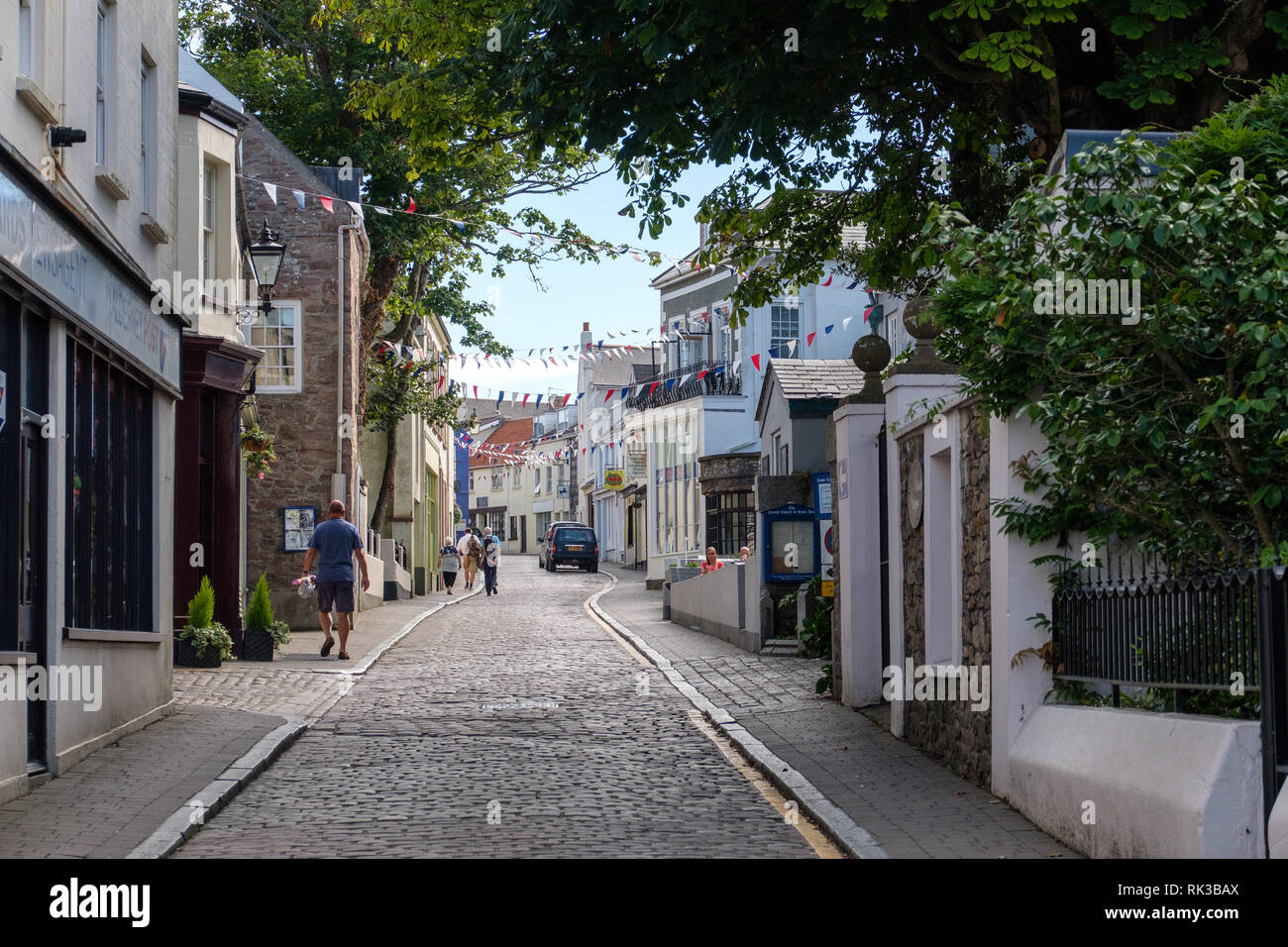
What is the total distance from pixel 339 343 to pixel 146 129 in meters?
12.8

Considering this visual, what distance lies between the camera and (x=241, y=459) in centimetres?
2125

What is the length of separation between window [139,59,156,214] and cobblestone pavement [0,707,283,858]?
4409 mm

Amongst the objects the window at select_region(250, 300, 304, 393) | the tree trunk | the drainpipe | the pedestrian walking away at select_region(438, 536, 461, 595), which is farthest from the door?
the pedestrian walking away at select_region(438, 536, 461, 595)

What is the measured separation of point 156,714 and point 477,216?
733 inches

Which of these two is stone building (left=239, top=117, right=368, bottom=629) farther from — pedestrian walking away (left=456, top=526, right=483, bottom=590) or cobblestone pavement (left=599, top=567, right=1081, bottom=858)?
pedestrian walking away (left=456, top=526, right=483, bottom=590)

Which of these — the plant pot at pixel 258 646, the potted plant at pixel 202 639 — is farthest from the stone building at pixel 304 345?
the potted plant at pixel 202 639

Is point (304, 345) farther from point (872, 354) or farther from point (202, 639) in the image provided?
point (872, 354)

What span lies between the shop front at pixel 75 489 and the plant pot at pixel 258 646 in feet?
17.0

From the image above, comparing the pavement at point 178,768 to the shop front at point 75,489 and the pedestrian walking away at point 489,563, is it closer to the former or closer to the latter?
the shop front at point 75,489

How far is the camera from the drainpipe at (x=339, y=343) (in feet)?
86.4

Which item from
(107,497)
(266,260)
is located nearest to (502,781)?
(107,497)

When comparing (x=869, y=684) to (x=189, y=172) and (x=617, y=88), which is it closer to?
(x=617, y=88)

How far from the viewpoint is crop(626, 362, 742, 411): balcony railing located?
177ft
